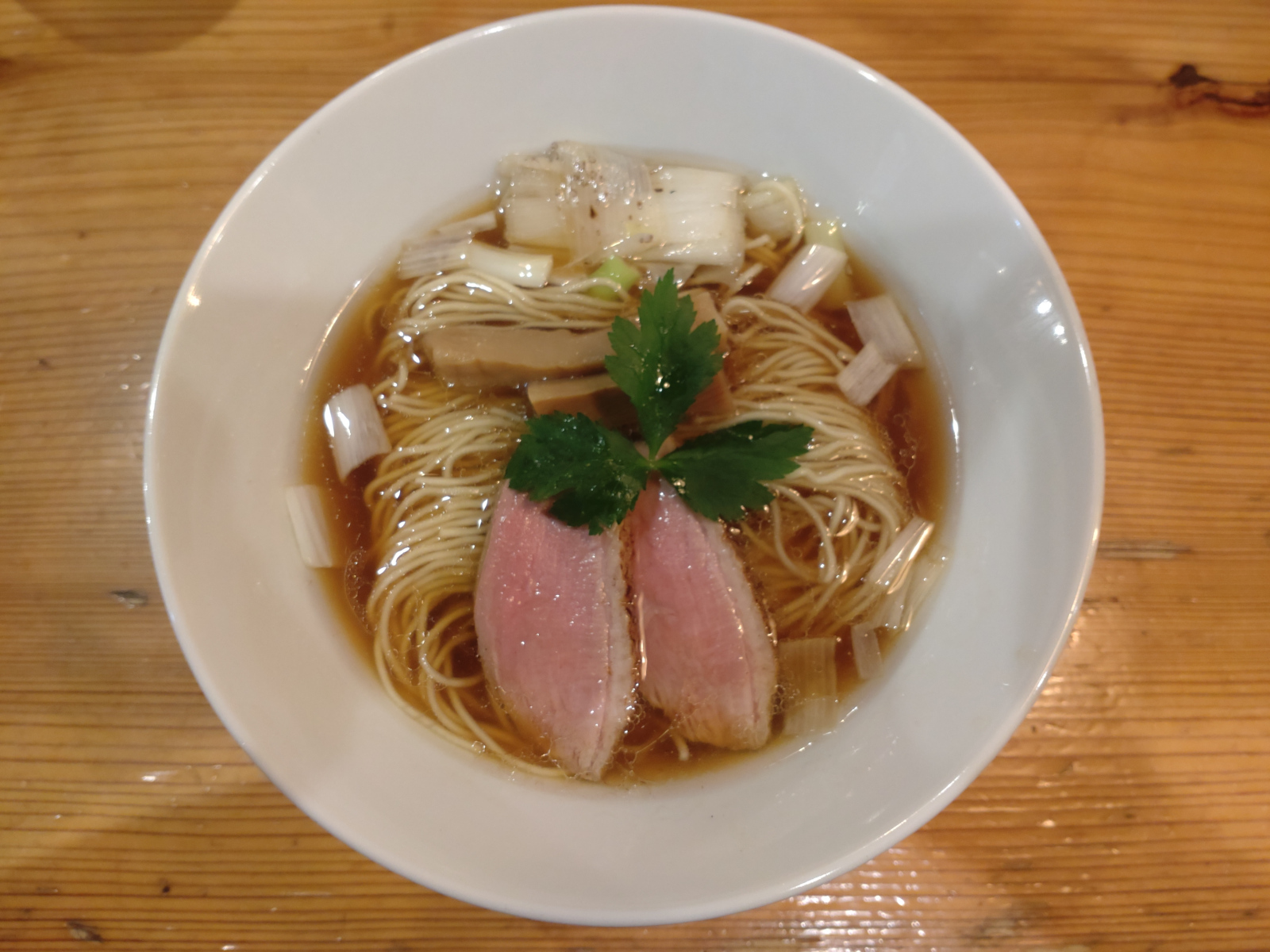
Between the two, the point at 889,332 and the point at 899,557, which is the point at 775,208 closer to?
the point at 889,332

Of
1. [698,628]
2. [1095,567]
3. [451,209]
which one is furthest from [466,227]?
→ [1095,567]

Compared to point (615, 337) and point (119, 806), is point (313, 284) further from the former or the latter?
point (119, 806)

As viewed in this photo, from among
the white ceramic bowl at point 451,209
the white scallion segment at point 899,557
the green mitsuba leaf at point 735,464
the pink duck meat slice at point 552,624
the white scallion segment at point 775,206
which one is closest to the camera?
the white ceramic bowl at point 451,209

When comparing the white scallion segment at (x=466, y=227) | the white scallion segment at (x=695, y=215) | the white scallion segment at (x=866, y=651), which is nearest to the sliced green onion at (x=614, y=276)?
the white scallion segment at (x=695, y=215)

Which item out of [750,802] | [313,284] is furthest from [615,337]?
[750,802]

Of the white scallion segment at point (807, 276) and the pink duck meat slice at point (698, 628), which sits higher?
the white scallion segment at point (807, 276)

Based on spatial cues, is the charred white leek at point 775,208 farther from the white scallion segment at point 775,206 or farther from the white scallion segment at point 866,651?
the white scallion segment at point 866,651
